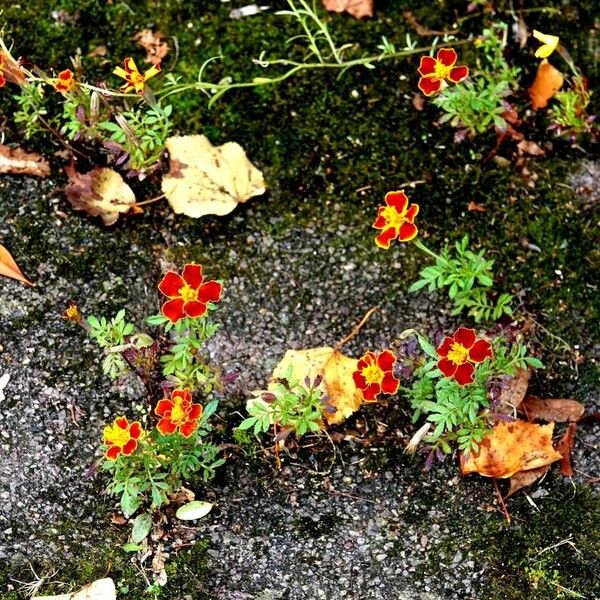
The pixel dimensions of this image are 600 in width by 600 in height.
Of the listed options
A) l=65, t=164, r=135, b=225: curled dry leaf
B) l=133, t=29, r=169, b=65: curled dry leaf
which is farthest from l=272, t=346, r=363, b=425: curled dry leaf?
l=133, t=29, r=169, b=65: curled dry leaf

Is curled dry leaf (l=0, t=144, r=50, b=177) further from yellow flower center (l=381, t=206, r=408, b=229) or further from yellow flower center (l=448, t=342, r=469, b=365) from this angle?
yellow flower center (l=448, t=342, r=469, b=365)

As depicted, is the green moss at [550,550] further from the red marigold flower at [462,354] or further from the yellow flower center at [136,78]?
the yellow flower center at [136,78]

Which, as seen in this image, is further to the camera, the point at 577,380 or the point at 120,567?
the point at 577,380

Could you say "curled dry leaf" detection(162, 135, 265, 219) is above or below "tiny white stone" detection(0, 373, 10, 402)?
above

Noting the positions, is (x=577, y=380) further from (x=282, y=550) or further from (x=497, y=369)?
(x=282, y=550)

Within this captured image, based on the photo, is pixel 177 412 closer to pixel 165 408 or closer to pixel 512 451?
pixel 165 408

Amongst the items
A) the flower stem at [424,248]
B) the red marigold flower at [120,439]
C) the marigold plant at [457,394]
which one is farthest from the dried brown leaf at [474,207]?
the red marigold flower at [120,439]

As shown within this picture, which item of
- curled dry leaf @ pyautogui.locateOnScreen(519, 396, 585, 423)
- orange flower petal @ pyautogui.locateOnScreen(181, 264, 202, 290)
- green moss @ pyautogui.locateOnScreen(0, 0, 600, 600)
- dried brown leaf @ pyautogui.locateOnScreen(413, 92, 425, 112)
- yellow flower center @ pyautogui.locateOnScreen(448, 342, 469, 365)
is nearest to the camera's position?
orange flower petal @ pyautogui.locateOnScreen(181, 264, 202, 290)

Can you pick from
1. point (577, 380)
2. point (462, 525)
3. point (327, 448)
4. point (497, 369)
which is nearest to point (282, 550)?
point (327, 448)
